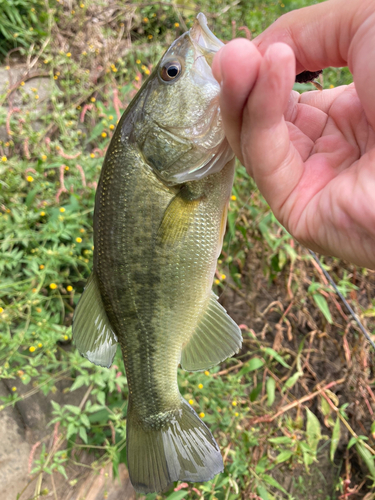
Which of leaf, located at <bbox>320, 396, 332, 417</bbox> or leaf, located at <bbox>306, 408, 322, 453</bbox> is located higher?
leaf, located at <bbox>306, 408, 322, 453</bbox>

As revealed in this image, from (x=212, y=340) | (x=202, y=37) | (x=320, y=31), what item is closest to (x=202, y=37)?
(x=202, y=37)

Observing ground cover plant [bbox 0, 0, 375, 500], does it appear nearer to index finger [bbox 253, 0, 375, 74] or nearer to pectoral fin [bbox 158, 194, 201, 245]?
pectoral fin [bbox 158, 194, 201, 245]

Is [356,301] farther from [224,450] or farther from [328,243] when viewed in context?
[328,243]

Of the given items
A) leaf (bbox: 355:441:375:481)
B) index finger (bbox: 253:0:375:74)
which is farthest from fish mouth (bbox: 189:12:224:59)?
leaf (bbox: 355:441:375:481)

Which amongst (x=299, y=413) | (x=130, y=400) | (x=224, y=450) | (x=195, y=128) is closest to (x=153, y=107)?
(x=195, y=128)

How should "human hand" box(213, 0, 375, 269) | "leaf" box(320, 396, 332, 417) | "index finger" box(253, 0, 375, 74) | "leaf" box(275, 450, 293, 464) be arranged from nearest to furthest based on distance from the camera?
"human hand" box(213, 0, 375, 269) → "index finger" box(253, 0, 375, 74) → "leaf" box(275, 450, 293, 464) → "leaf" box(320, 396, 332, 417)

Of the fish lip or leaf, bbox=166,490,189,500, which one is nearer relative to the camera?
the fish lip

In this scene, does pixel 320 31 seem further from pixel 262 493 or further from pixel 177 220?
pixel 262 493
